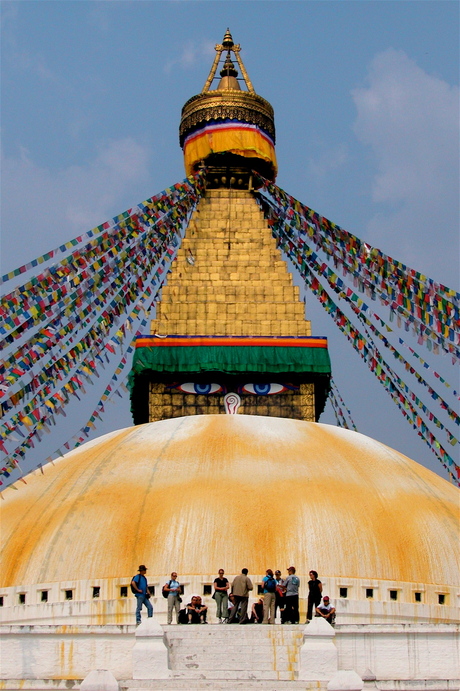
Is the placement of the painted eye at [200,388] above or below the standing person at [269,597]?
above

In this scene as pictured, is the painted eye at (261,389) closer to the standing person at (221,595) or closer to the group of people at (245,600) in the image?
the group of people at (245,600)

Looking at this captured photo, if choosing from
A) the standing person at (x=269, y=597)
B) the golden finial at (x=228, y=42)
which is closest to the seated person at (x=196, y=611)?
the standing person at (x=269, y=597)

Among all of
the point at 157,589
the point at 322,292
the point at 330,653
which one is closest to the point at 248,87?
the point at 322,292

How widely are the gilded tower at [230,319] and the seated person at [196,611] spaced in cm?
737

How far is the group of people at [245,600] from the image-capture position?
11242 millimetres

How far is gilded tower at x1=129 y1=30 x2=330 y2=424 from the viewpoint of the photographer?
19047 millimetres

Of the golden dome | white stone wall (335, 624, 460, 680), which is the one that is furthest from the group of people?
the golden dome

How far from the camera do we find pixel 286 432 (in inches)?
618

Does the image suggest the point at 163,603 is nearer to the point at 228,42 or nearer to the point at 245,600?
the point at 245,600

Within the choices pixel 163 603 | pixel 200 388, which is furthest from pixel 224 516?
pixel 200 388

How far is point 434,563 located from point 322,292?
7996mm

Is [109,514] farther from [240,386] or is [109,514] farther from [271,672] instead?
[240,386]

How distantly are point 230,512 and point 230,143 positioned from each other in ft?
36.9

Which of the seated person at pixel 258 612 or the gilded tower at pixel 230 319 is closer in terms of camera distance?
the seated person at pixel 258 612
